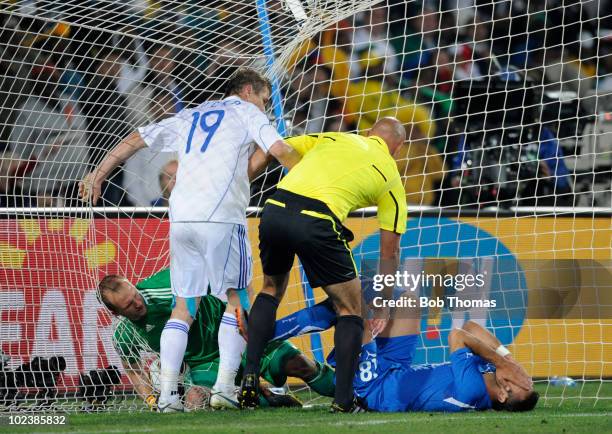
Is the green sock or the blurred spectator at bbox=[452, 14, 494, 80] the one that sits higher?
the blurred spectator at bbox=[452, 14, 494, 80]

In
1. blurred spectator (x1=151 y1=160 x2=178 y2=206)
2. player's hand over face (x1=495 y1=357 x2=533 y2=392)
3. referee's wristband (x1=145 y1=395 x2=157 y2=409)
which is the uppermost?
blurred spectator (x1=151 y1=160 x2=178 y2=206)

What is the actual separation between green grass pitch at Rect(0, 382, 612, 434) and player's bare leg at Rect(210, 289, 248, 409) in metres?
0.18

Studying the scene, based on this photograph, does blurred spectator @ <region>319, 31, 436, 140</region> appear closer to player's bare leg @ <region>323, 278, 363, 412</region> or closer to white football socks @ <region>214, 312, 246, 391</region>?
white football socks @ <region>214, 312, 246, 391</region>

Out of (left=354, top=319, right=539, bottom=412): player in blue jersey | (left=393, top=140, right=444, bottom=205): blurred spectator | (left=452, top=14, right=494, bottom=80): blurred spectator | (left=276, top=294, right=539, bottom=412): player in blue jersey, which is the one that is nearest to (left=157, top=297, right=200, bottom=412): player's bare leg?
(left=276, top=294, right=539, bottom=412): player in blue jersey

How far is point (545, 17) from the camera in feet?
32.5

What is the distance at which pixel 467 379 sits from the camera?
19.6ft

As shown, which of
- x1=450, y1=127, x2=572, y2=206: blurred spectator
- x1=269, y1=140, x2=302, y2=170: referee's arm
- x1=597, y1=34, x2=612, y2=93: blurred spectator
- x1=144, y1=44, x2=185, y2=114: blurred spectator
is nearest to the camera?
x1=269, y1=140, x2=302, y2=170: referee's arm

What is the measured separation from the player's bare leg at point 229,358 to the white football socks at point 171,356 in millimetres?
229

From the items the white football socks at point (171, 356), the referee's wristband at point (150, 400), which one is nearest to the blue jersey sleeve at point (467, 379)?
the white football socks at point (171, 356)

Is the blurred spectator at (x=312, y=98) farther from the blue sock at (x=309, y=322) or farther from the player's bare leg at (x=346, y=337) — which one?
the player's bare leg at (x=346, y=337)

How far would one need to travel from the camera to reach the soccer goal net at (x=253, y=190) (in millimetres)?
7414

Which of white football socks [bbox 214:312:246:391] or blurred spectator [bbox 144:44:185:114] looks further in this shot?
blurred spectator [bbox 144:44:185:114]

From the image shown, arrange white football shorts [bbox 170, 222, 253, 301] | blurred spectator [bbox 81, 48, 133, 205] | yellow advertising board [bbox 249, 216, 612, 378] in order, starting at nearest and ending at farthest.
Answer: white football shorts [bbox 170, 222, 253, 301] → blurred spectator [bbox 81, 48, 133, 205] → yellow advertising board [bbox 249, 216, 612, 378]

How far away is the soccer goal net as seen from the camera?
7.41 metres
